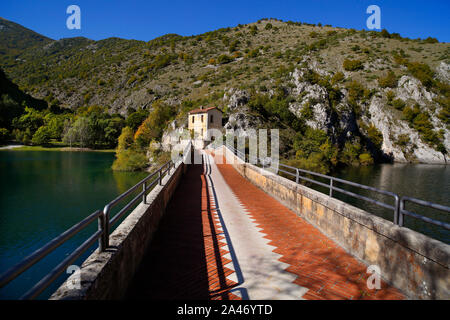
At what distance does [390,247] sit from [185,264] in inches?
120

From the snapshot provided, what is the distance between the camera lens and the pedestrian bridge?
9.44 ft

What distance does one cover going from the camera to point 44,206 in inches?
835

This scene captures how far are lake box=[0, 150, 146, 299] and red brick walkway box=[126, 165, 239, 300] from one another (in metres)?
8.22

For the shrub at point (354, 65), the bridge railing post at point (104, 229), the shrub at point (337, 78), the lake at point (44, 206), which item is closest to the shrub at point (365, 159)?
the shrub at point (337, 78)

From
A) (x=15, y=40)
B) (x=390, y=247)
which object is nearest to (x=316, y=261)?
(x=390, y=247)

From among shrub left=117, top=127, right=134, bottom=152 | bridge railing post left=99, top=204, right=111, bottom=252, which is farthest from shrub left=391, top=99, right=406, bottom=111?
bridge railing post left=99, top=204, right=111, bottom=252

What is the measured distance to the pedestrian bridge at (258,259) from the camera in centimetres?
288

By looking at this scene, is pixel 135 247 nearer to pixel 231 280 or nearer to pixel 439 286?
pixel 231 280

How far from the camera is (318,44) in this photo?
276 feet

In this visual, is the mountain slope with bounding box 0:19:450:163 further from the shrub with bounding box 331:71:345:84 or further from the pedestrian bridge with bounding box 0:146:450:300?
the pedestrian bridge with bounding box 0:146:450:300

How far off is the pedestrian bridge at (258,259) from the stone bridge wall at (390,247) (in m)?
0.01

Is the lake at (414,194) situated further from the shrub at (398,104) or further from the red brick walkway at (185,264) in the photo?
the shrub at (398,104)

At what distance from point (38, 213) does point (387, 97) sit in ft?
223

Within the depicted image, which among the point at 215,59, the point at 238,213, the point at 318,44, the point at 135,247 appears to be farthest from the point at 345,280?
the point at 215,59
